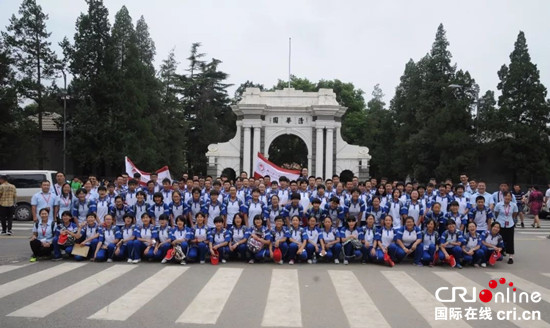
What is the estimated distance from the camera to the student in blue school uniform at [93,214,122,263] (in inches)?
405

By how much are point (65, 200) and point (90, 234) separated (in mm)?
1555

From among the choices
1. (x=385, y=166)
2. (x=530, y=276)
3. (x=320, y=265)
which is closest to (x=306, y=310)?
(x=320, y=265)

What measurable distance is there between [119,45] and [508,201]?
30.0m

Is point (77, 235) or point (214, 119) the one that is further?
point (214, 119)

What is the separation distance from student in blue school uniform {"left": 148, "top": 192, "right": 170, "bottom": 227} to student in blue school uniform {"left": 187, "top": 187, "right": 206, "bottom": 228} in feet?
1.81

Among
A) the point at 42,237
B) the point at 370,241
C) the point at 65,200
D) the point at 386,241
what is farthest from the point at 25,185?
the point at 386,241

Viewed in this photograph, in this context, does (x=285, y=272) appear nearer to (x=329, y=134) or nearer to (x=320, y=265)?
(x=320, y=265)

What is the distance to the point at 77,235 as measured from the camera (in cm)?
1054

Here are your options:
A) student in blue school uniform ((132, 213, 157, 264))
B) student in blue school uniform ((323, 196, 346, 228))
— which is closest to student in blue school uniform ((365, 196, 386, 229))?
student in blue school uniform ((323, 196, 346, 228))

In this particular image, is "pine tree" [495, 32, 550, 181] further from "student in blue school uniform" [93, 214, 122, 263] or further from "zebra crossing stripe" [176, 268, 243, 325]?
"student in blue school uniform" [93, 214, 122, 263]

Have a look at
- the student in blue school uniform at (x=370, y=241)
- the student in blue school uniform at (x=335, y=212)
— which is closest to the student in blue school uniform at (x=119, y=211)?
the student in blue school uniform at (x=335, y=212)

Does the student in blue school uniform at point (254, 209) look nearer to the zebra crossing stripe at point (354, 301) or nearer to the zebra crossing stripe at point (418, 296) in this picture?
the zebra crossing stripe at point (354, 301)

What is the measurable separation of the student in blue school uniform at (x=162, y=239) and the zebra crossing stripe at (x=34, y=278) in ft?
5.09

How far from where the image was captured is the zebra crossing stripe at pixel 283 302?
244 inches
